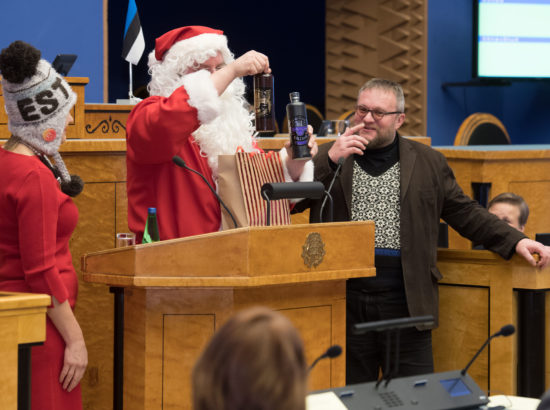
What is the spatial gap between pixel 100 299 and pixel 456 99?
7.88 meters

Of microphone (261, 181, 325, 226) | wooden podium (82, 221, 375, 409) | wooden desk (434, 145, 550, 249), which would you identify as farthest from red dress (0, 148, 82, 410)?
wooden desk (434, 145, 550, 249)

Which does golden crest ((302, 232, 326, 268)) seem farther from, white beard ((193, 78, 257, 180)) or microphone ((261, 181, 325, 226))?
white beard ((193, 78, 257, 180))

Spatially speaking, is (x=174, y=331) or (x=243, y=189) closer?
(x=174, y=331)

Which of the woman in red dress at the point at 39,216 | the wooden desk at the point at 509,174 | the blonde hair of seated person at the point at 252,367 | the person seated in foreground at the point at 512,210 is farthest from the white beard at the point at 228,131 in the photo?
the blonde hair of seated person at the point at 252,367

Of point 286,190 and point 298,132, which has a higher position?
point 298,132

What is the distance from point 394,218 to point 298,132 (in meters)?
0.71

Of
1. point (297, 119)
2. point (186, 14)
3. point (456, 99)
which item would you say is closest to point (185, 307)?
point (297, 119)

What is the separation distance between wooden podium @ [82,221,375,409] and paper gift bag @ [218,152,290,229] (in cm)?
21

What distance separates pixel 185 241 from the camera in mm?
2457

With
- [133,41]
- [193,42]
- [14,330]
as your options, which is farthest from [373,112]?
[133,41]

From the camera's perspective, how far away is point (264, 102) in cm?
289

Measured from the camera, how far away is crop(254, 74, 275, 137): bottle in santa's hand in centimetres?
287

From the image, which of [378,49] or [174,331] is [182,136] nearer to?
[174,331]

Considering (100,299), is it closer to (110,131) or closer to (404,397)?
(110,131)
